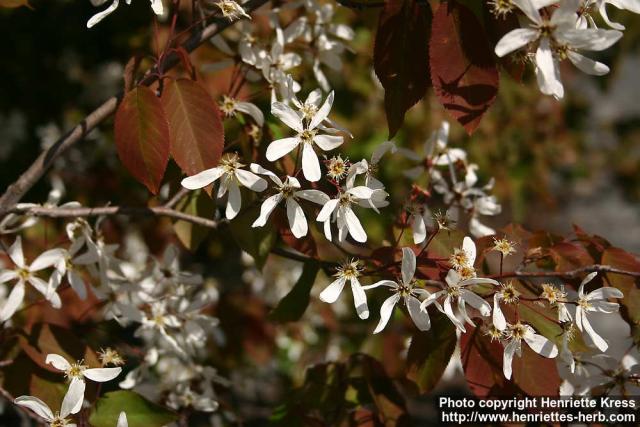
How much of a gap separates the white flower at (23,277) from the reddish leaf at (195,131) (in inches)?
17.5

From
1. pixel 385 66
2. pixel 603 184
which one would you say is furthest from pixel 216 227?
pixel 603 184

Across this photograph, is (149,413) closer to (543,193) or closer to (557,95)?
(557,95)

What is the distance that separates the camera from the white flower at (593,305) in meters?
1.15

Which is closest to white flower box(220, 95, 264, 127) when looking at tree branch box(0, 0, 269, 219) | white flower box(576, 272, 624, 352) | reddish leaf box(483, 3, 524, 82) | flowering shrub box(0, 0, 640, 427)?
flowering shrub box(0, 0, 640, 427)

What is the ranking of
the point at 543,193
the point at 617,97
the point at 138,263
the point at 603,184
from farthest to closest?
the point at 617,97
the point at 603,184
the point at 543,193
the point at 138,263

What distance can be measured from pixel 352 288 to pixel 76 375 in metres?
0.54

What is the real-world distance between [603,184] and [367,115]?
451cm

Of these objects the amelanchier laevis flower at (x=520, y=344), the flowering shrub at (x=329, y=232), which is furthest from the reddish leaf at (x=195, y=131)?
the amelanchier laevis flower at (x=520, y=344)

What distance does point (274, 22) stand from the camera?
1.48 m

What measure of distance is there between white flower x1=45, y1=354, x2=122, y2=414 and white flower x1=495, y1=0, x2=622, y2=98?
0.90m

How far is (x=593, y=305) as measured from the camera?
3.88 ft

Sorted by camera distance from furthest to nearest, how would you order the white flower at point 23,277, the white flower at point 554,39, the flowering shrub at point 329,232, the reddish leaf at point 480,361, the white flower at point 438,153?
the white flower at point 438,153 → the white flower at point 23,277 → the reddish leaf at point 480,361 → the flowering shrub at point 329,232 → the white flower at point 554,39

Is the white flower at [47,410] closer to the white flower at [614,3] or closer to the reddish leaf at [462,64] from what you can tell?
the reddish leaf at [462,64]

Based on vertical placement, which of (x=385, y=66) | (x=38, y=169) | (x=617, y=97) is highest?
(x=385, y=66)
